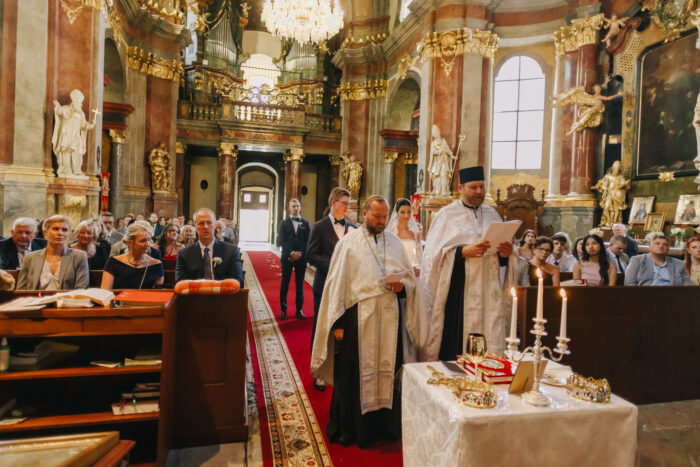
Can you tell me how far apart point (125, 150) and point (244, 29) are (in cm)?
1184

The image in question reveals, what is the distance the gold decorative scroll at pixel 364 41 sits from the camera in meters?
17.9

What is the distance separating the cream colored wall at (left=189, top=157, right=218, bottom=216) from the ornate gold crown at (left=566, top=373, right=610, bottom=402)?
20.5 metres

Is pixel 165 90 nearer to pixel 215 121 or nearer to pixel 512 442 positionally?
pixel 215 121

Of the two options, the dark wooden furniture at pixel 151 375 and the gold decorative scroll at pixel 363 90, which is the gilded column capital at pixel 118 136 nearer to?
the gold decorative scroll at pixel 363 90

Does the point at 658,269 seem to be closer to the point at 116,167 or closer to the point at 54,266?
the point at 54,266

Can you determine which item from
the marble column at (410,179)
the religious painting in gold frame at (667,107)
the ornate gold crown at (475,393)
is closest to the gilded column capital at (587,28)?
the religious painting in gold frame at (667,107)

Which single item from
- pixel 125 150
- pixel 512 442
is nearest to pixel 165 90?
pixel 125 150

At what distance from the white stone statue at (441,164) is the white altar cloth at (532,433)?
11.0 metres

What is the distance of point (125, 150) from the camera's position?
14.0 metres

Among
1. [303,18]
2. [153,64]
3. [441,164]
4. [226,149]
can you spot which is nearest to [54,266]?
[441,164]

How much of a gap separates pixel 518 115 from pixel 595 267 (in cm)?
1014

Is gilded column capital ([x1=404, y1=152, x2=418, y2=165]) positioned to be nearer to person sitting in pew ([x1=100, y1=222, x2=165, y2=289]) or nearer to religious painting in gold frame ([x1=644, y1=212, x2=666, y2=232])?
religious painting in gold frame ([x1=644, y1=212, x2=666, y2=232])

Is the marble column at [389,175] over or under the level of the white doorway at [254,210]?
over

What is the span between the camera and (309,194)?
2234 cm
